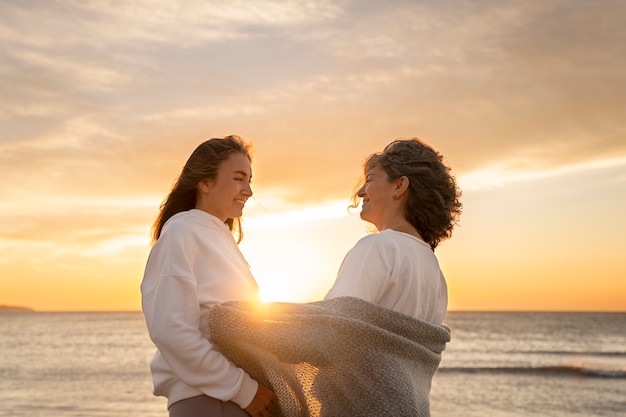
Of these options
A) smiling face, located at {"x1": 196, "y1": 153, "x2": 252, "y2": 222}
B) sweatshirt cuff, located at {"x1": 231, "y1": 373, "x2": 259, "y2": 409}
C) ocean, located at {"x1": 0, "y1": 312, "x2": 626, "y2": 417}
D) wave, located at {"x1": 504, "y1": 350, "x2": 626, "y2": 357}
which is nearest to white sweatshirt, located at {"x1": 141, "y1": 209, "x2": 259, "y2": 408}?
sweatshirt cuff, located at {"x1": 231, "y1": 373, "x2": 259, "y2": 409}

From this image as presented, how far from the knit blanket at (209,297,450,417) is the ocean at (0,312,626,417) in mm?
13784

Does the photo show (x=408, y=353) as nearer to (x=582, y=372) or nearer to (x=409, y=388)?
(x=409, y=388)

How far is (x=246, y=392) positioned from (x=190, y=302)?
357mm

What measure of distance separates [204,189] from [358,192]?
1.93ft

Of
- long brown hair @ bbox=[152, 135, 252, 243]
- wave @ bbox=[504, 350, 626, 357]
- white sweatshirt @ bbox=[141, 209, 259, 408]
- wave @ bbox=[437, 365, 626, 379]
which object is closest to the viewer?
white sweatshirt @ bbox=[141, 209, 259, 408]

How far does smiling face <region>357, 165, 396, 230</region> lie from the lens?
254 centimetres

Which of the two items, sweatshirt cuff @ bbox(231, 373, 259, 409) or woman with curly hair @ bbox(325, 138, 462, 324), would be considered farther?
sweatshirt cuff @ bbox(231, 373, 259, 409)

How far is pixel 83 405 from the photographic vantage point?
1736 centimetres

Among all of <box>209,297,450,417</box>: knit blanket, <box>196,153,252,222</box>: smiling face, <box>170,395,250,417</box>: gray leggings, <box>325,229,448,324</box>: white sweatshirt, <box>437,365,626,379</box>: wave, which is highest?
<box>196,153,252,222</box>: smiling face

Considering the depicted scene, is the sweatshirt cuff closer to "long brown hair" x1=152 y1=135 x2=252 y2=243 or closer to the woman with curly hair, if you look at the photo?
the woman with curly hair

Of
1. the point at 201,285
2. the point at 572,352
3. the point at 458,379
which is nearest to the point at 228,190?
the point at 201,285

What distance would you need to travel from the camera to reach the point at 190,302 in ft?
8.09

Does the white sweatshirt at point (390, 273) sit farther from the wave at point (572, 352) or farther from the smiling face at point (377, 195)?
the wave at point (572, 352)

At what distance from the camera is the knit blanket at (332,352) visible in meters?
2.30
